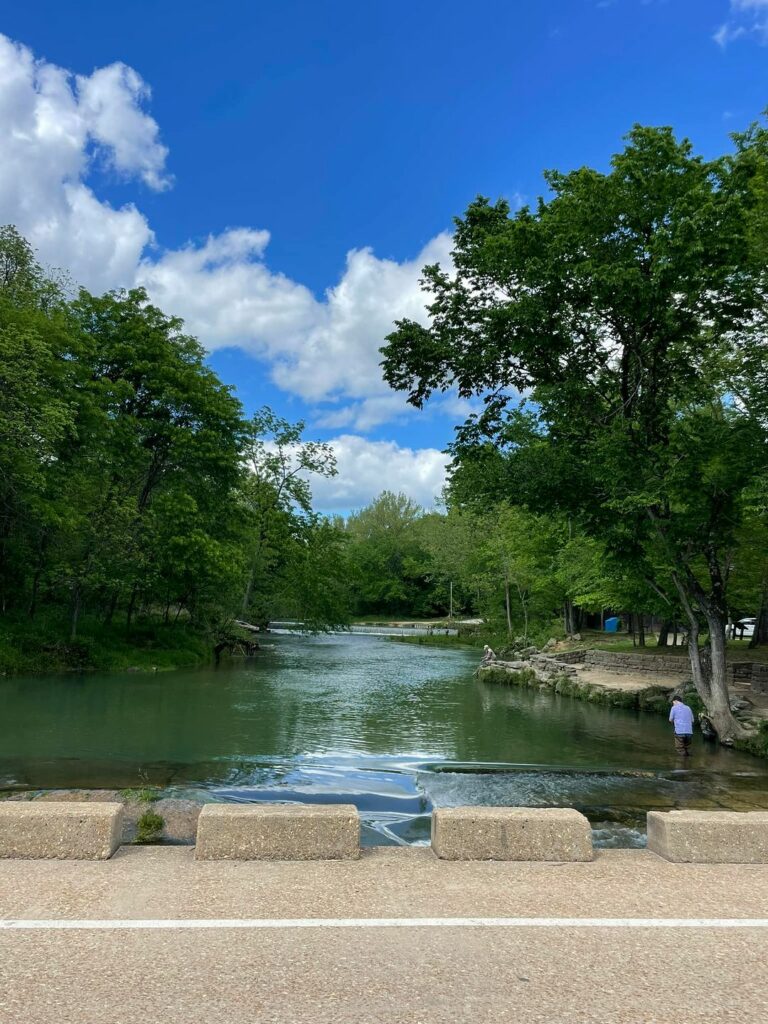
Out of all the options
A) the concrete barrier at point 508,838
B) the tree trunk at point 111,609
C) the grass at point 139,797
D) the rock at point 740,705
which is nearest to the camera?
the concrete barrier at point 508,838

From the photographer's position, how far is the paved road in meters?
3.49

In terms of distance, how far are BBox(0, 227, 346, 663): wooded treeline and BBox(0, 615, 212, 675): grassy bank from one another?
0.39m

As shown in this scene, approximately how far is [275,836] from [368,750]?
32.9 ft

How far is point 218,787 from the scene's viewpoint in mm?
11734

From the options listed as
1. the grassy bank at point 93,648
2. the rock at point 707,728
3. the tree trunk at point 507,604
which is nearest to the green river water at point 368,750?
the rock at point 707,728

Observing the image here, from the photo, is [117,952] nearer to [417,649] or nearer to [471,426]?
[471,426]

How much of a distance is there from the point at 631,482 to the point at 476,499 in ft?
14.7

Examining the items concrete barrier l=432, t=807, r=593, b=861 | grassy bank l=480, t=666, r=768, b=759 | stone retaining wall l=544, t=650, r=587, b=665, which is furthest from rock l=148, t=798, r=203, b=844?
stone retaining wall l=544, t=650, r=587, b=665

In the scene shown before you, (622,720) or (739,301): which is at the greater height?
(739,301)

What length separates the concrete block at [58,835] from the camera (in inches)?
225

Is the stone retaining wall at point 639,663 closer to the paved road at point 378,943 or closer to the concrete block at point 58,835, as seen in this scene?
the paved road at point 378,943

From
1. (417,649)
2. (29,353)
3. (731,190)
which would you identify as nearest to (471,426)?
(731,190)

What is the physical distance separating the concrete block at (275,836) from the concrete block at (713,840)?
2741mm

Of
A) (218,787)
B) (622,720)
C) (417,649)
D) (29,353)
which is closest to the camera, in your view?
(218,787)
